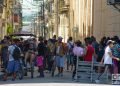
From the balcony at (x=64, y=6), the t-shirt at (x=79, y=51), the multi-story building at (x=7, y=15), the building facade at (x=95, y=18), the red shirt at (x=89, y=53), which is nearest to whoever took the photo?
the red shirt at (x=89, y=53)

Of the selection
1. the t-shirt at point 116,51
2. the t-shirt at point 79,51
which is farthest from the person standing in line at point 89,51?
the t-shirt at point 116,51

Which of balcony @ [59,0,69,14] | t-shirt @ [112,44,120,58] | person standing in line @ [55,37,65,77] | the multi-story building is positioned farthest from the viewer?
the multi-story building

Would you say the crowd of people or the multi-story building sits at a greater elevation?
the multi-story building

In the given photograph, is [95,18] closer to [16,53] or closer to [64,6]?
[16,53]

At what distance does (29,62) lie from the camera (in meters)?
24.3

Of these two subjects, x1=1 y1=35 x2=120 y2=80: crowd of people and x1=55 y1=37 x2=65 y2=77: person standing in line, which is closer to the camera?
x1=1 y1=35 x2=120 y2=80: crowd of people

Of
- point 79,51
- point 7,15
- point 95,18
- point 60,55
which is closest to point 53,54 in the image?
point 60,55

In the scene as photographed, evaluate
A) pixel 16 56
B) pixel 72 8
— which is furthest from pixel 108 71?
pixel 72 8

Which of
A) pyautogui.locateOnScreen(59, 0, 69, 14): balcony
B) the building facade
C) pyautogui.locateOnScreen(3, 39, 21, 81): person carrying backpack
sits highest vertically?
pyautogui.locateOnScreen(59, 0, 69, 14): balcony

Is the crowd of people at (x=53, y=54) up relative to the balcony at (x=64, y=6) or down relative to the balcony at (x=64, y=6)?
down

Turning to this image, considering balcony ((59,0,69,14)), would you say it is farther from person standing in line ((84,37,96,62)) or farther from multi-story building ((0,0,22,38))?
person standing in line ((84,37,96,62))

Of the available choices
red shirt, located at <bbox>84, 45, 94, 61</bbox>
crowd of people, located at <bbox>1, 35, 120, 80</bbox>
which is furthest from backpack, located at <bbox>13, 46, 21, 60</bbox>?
red shirt, located at <bbox>84, 45, 94, 61</bbox>

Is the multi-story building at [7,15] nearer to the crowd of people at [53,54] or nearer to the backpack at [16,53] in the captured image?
the crowd of people at [53,54]

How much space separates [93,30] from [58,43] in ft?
47.9
